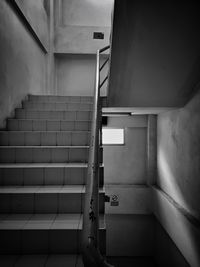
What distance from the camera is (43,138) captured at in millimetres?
3092

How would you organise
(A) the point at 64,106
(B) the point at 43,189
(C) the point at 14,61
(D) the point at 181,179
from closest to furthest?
1. (B) the point at 43,189
2. (D) the point at 181,179
3. (C) the point at 14,61
4. (A) the point at 64,106

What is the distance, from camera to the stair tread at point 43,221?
1.84m

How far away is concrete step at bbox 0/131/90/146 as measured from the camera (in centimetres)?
307

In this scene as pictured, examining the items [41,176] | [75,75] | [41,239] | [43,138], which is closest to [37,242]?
[41,239]

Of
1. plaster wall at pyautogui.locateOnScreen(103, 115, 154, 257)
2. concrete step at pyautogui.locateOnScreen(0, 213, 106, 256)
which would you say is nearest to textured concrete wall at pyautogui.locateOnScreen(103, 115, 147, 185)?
plaster wall at pyautogui.locateOnScreen(103, 115, 154, 257)

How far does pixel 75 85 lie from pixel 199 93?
207 inches

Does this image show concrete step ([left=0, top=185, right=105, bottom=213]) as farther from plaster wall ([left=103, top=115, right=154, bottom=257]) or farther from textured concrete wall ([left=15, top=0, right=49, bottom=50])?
textured concrete wall ([left=15, top=0, right=49, bottom=50])

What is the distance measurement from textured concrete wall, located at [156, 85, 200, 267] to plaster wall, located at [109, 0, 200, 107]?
53 cm

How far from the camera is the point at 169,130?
4.51 m

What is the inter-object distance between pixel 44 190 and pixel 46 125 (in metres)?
1.40

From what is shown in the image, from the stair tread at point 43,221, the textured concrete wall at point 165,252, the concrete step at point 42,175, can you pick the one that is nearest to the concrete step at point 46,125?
the concrete step at point 42,175

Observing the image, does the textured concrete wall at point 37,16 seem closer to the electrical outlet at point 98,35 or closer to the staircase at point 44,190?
the electrical outlet at point 98,35

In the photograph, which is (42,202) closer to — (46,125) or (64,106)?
(46,125)

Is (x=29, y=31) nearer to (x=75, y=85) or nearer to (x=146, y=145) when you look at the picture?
(x=75, y=85)
